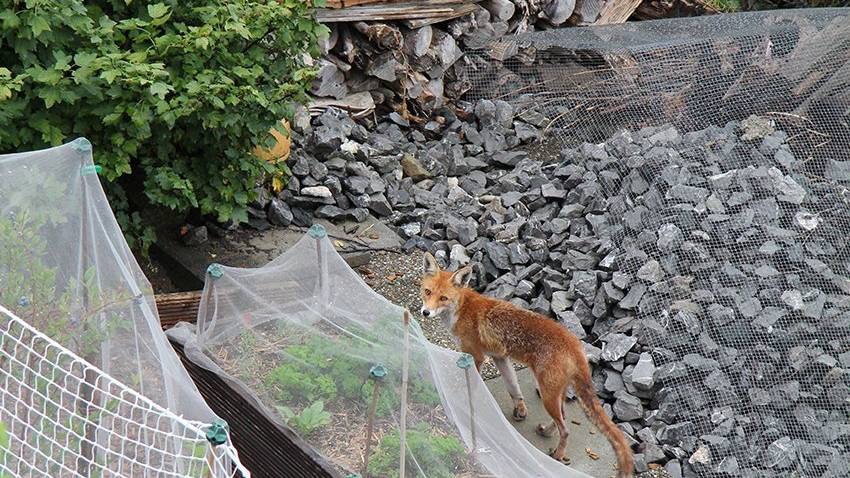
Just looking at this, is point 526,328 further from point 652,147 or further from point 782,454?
point 652,147

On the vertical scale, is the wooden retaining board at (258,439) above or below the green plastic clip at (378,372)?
below

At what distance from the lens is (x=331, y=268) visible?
5676mm

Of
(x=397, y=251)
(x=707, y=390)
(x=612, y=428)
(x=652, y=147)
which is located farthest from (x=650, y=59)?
(x=612, y=428)

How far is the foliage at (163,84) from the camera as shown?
600 cm

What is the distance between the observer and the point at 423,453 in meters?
4.84

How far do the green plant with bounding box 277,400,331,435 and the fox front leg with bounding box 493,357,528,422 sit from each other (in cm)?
138

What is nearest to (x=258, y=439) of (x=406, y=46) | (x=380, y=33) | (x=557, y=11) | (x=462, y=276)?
(x=462, y=276)

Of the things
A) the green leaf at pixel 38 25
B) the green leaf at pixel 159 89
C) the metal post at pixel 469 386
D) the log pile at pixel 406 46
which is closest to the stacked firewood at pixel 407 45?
the log pile at pixel 406 46

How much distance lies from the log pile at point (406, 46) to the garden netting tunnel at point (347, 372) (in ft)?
11.1

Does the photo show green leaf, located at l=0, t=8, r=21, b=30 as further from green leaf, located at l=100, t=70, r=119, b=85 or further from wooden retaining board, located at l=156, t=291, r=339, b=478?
wooden retaining board, located at l=156, t=291, r=339, b=478

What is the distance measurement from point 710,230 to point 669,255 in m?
0.33

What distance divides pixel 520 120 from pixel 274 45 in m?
3.21

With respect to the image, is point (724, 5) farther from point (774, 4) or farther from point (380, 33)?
point (380, 33)

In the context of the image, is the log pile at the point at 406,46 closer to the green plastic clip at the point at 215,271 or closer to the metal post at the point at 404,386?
the green plastic clip at the point at 215,271
